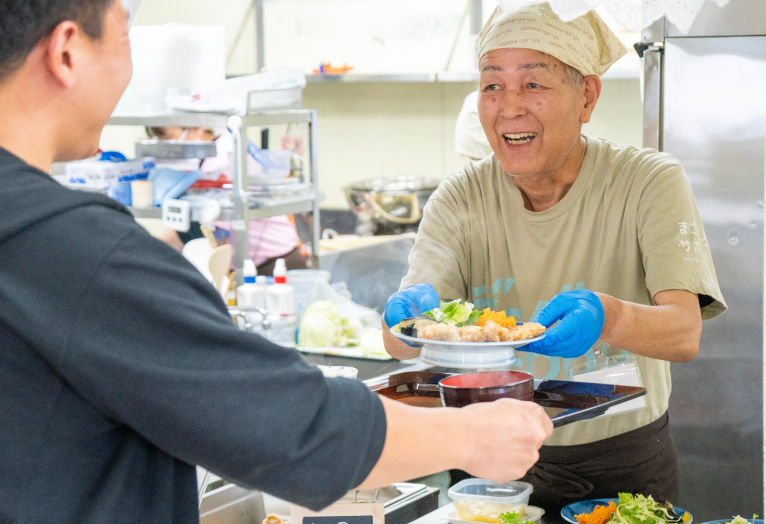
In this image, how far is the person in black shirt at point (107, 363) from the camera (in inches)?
29.6

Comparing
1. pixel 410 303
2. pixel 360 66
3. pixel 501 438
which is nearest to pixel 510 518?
pixel 410 303

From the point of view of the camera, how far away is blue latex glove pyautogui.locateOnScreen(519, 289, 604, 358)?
4.84 feet

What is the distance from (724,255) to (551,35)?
945 mm

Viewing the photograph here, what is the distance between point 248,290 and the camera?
3371 mm

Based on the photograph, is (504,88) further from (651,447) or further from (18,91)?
(18,91)

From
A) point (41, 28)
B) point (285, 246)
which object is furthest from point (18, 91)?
point (285, 246)

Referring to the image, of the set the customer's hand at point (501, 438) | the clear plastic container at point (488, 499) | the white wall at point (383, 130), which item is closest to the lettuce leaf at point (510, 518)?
the clear plastic container at point (488, 499)

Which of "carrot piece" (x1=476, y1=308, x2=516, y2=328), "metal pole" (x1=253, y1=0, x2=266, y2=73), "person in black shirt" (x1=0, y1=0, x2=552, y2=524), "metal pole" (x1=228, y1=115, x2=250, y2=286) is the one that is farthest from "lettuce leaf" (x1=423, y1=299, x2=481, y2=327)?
"metal pole" (x1=253, y1=0, x2=266, y2=73)

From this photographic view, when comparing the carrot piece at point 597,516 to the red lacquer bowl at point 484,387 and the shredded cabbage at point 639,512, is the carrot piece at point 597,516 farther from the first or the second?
the red lacquer bowl at point 484,387

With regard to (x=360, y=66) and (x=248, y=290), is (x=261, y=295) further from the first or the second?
(x=360, y=66)

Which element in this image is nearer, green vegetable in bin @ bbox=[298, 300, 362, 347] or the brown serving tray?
the brown serving tray

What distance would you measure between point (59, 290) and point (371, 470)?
0.36 meters

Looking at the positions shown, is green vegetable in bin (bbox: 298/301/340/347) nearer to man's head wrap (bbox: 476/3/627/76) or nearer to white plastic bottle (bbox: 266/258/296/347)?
white plastic bottle (bbox: 266/258/296/347)

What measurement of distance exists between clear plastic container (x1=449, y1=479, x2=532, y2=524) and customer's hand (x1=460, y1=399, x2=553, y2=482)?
62cm
